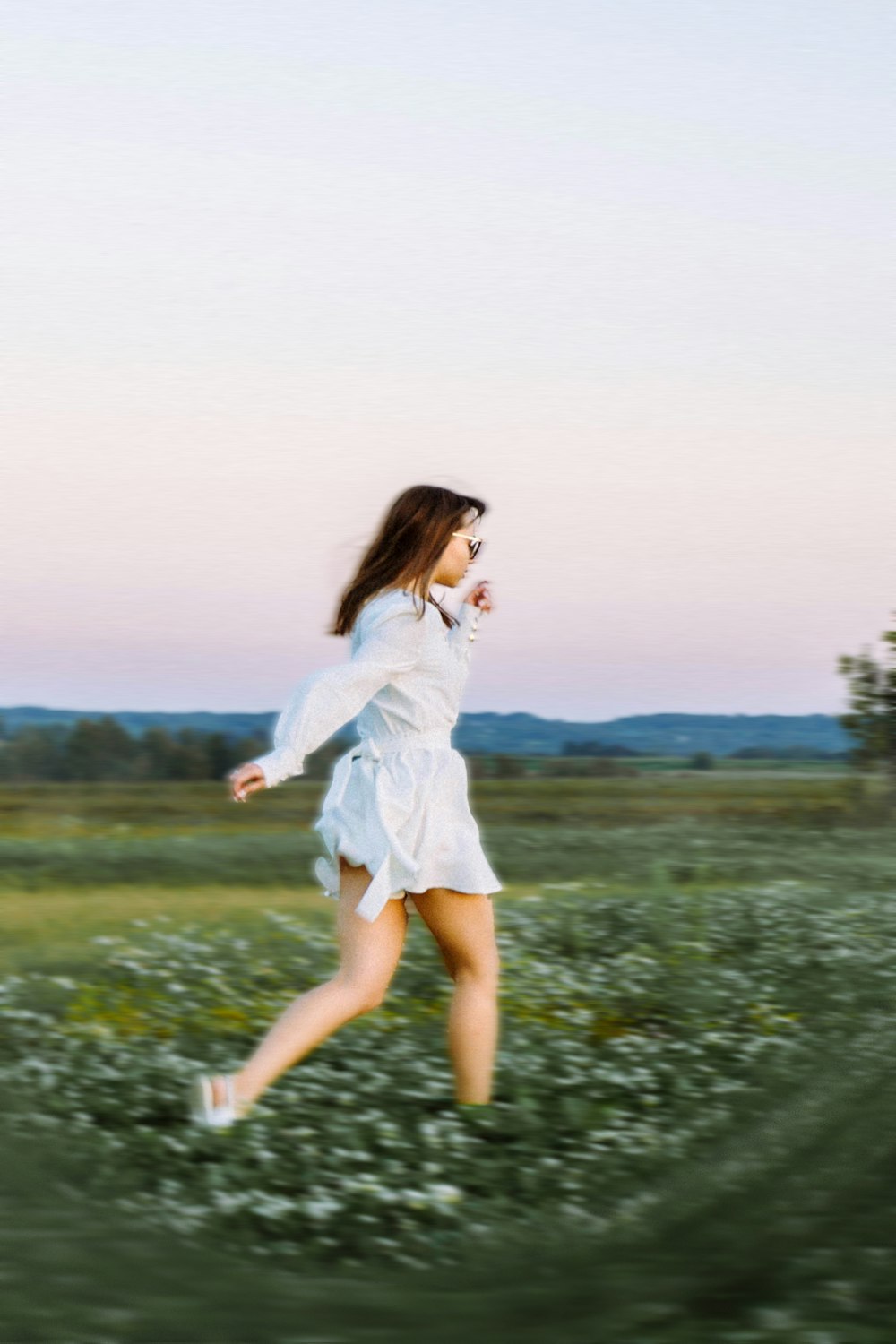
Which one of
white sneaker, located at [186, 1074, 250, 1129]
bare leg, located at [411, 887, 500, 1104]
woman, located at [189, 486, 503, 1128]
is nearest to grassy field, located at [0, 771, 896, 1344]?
white sneaker, located at [186, 1074, 250, 1129]

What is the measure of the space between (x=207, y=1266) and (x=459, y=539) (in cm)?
236

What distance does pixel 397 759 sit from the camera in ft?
18.5

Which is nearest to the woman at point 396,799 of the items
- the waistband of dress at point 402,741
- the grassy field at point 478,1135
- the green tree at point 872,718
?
the waistband of dress at point 402,741

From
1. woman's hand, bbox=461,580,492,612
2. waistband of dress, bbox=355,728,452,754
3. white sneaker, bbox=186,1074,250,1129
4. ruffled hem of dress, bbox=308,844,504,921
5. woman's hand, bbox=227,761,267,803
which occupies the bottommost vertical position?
white sneaker, bbox=186,1074,250,1129

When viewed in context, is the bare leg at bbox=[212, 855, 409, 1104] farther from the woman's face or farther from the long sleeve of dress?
the woman's face

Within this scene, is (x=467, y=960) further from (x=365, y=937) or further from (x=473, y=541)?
(x=473, y=541)

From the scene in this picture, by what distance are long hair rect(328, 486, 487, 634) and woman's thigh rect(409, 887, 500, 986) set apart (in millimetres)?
934

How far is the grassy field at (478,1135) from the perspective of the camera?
4.17 meters

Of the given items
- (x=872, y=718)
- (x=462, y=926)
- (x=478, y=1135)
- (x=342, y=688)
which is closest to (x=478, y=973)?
(x=462, y=926)

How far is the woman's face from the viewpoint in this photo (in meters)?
5.71

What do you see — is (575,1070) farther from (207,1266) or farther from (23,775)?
(23,775)

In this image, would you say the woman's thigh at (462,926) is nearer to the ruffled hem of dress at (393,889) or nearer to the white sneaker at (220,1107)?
the ruffled hem of dress at (393,889)

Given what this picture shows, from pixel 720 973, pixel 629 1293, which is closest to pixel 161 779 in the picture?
pixel 720 973

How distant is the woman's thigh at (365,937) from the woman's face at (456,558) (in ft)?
3.14
